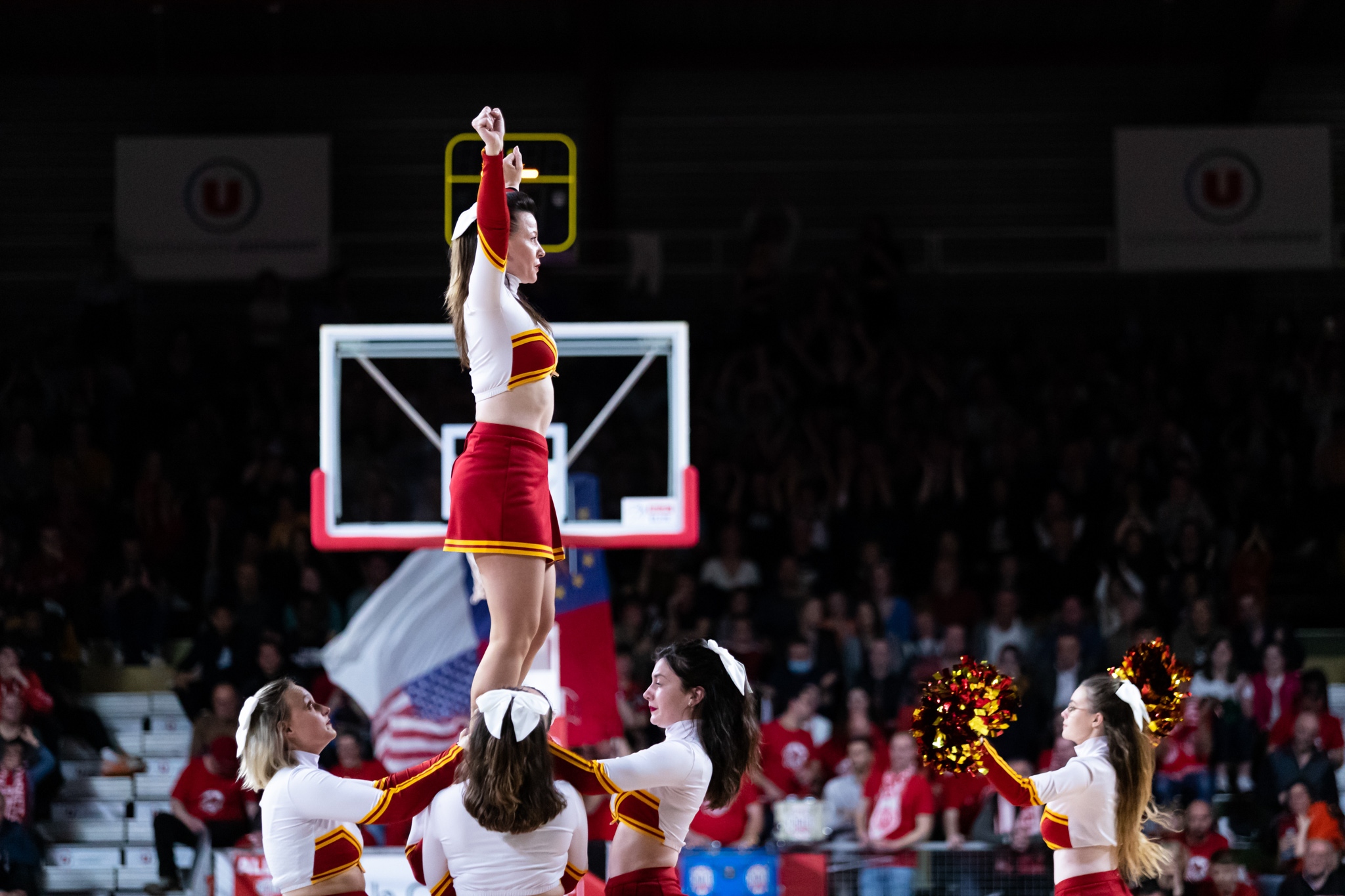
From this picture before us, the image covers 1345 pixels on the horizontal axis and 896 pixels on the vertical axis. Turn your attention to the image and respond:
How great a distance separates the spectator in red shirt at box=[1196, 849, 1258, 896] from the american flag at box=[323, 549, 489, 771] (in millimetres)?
3928

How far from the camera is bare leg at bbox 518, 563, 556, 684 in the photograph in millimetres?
4742

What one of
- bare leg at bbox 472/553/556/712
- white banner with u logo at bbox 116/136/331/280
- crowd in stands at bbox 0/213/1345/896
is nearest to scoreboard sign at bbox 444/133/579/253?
crowd in stands at bbox 0/213/1345/896

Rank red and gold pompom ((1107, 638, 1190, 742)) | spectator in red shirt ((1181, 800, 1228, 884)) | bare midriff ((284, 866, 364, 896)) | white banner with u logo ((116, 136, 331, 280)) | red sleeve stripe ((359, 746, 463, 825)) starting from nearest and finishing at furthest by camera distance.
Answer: red sleeve stripe ((359, 746, 463, 825))
bare midriff ((284, 866, 364, 896))
red and gold pompom ((1107, 638, 1190, 742))
spectator in red shirt ((1181, 800, 1228, 884))
white banner with u logo ((116, 136, 331, 280))

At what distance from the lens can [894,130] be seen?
15859mm

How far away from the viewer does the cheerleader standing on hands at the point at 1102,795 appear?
5008 millimetres

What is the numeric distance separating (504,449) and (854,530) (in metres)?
7.38

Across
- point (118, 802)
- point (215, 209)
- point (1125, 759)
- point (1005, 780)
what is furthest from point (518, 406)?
point (215, 209)

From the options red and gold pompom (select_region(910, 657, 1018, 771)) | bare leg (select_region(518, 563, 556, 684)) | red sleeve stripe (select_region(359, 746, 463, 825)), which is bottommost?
red sleeve stripe (select_region(359, 746, 463, 825))

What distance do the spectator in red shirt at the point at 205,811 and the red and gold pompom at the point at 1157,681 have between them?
585cm

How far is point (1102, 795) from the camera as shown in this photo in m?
5.00

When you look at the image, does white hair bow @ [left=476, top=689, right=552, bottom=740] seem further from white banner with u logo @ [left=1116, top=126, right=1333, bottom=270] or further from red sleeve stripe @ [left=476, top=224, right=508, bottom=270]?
white banner with u logo @ [left=1116, top=126, right=1333, bottom=270]

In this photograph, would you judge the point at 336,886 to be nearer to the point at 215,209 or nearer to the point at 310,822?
the point at 310,822

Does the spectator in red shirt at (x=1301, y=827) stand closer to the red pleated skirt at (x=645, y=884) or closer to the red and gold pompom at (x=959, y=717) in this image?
the red and gold pompom at (x=959, y=717)

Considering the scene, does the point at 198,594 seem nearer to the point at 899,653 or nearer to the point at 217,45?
the point at 899,653
